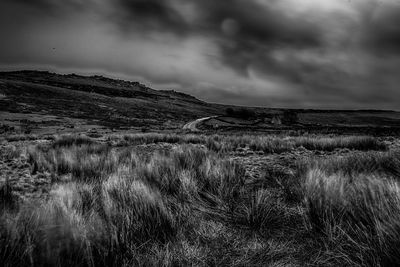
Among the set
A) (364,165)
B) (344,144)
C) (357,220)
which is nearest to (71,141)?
(344,144)

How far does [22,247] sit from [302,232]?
1.98 meters

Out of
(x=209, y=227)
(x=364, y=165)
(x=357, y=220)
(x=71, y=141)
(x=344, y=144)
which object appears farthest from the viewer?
(x=71, y=141)

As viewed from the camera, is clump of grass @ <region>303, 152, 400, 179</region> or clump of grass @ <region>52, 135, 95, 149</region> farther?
clump of grass @ <region>52, 135, 95, 149</region>

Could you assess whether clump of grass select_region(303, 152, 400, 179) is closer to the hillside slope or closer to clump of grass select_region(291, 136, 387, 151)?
clump of grass select_region(291, 136, 387, 151)

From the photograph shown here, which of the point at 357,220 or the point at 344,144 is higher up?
the point at 357,220

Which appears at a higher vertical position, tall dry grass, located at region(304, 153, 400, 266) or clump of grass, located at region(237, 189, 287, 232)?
tall dry grass, located at region(304, 153, 400, 266)

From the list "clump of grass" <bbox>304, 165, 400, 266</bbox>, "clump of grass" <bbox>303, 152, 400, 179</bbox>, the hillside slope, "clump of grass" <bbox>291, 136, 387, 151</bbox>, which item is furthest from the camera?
the hillside slope

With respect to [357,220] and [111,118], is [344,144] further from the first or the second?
[111,118]

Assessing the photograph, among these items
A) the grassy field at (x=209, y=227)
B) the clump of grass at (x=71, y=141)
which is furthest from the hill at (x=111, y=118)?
the grassy field at (x=209, y=227)

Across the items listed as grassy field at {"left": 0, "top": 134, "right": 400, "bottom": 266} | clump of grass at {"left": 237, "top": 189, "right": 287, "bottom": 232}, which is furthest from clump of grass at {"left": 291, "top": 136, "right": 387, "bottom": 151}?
clump of grass at {"left": 237, "top": 189, "right": 287, "bottom": 232}

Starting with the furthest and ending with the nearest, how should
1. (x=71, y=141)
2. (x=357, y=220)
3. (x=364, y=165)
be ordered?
(x=71, y=141) → (x=364, y=165) → (x=357, y=220)

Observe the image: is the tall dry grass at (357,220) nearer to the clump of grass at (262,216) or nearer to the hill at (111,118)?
the clump of grass at (262,216)

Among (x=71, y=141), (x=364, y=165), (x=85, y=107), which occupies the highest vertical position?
(x=364, y=165)

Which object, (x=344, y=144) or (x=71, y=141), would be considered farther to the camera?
(x=71, y=141)
